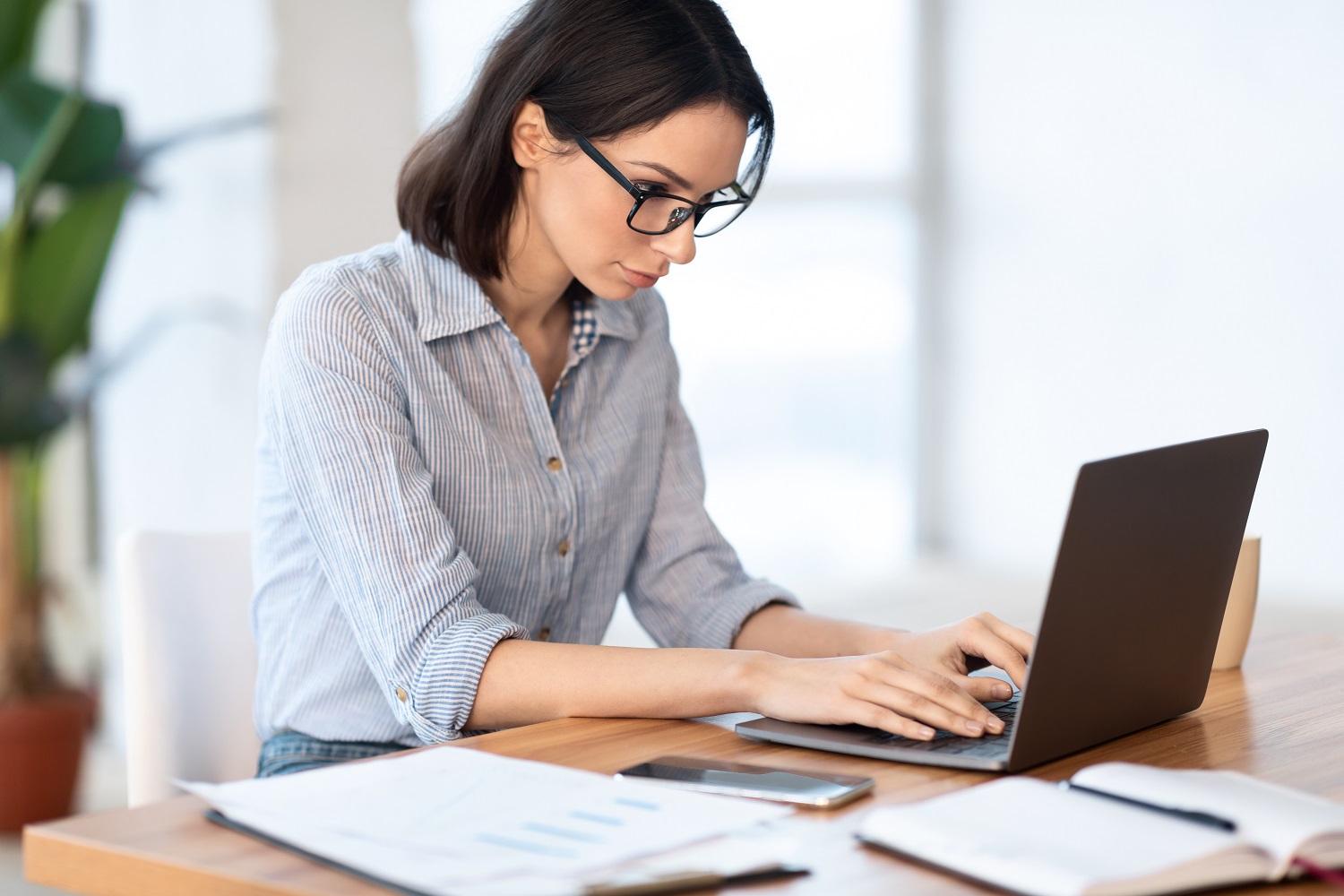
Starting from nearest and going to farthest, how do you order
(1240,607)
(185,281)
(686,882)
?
(686,882) < (1240,607) < (185,281)

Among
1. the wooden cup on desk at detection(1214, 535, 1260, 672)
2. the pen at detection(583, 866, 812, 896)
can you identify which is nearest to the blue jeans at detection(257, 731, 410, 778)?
the pen at detection(583, 866, 812, 896)

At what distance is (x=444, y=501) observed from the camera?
135cm

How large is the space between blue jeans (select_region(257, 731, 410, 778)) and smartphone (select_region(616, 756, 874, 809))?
48 cm

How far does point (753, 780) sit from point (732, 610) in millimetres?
609

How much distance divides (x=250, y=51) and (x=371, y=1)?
0.33 m

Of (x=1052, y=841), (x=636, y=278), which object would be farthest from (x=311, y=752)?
(x=1052, y=841)

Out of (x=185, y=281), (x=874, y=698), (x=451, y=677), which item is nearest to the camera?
(x=874, y=698)

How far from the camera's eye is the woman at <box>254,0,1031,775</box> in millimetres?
1145

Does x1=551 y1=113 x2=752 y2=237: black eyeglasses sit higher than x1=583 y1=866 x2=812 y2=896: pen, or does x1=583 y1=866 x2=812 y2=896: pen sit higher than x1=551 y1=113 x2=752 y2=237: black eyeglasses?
x1=551 y1=113 x2=752 y2=237: black eyeglasses

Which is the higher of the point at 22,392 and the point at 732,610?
the point at 22,392

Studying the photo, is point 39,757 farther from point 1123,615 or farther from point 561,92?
point 1123,615

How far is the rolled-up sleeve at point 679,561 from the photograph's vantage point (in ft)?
5.12

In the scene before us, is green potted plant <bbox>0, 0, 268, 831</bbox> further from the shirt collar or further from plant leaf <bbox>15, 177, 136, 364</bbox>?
the shirt collar

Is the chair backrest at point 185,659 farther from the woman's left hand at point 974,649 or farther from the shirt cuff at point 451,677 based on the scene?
the woman's left hand at point 974,649
